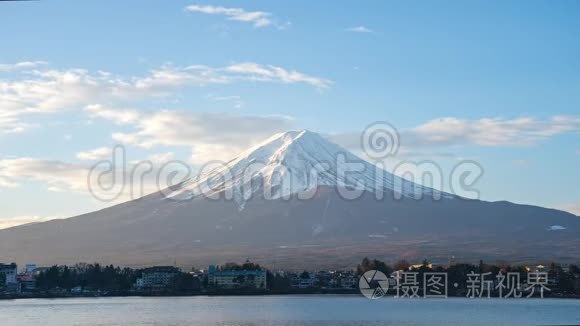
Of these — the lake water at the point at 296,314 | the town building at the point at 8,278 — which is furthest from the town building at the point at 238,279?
the lake water at the point at 296,314

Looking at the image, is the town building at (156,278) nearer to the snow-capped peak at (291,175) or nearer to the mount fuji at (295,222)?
the mount fuji at (295,222)

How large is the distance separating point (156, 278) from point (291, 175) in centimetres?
4616

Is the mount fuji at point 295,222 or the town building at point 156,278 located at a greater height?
the mount fuji at point 295,222

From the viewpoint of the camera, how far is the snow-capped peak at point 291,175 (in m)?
91.9

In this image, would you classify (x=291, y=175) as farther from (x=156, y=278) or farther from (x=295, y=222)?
(x=156, y=278)

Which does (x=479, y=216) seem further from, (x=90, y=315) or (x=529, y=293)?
(x=90, y=315)

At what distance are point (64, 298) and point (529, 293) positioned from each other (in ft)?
56.2

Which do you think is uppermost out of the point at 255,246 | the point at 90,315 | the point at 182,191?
the point at 182,191

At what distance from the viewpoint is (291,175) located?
301 feet

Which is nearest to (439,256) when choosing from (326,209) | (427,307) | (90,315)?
(326,209)

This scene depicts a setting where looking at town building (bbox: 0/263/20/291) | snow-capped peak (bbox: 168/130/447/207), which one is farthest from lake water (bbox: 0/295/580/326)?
snow-capped peak (bbox: 168/130/447/207)

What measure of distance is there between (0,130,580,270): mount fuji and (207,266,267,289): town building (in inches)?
913

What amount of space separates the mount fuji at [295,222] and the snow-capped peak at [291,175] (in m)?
0.11

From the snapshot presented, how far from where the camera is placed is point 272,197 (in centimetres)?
9156
